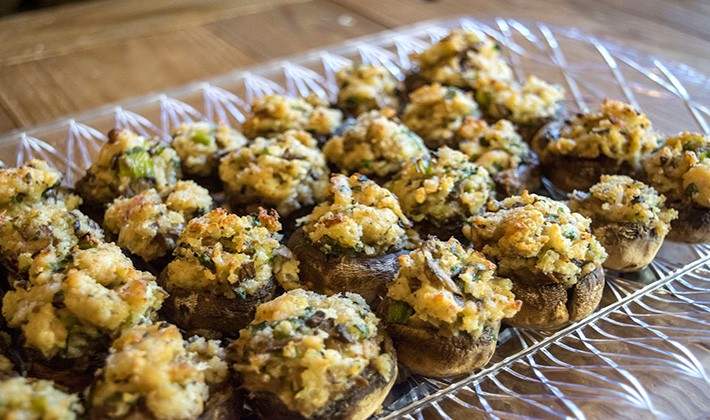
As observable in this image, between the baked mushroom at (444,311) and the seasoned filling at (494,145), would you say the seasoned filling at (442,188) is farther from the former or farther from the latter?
the baked mushroom at (444,311)

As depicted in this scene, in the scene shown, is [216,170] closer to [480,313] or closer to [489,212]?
[489,212]

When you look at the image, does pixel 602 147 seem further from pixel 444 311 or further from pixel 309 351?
pixel 309 351

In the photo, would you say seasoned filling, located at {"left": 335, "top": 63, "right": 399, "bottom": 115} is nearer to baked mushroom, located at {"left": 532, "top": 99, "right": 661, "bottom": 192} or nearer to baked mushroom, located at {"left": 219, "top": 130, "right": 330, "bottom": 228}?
baked mushroom, located at {"left": 219, "top": 130, "right": 330, "bottom": 228}

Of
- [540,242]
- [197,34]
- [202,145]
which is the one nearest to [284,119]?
[202,145]

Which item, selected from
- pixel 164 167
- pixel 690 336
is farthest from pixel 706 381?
pixel 164 167

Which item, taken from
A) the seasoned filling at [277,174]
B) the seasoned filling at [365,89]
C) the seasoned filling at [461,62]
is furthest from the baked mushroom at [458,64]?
the seasoned filling at [277,174]
